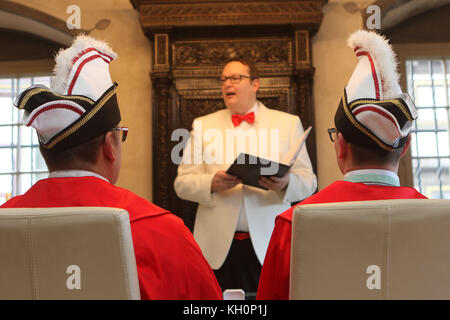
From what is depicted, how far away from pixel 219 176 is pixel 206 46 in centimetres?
158

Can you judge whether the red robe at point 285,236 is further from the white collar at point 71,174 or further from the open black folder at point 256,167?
the open black folder at point 256,167

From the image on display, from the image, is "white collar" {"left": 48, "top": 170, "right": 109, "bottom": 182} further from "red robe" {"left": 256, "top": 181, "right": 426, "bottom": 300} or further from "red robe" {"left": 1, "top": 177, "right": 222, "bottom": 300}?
"red robe" {"left": 256, "top": 181, "right": 426, "bottom": 300}

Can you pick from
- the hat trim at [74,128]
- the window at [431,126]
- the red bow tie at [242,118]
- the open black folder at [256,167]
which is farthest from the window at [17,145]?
the hat trim at [74,128]

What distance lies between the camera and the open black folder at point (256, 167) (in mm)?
2912

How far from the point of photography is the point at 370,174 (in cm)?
170

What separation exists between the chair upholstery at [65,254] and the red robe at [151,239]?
0.27 metres

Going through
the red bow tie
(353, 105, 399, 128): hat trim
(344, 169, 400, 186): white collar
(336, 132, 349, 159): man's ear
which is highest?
the red bow tie

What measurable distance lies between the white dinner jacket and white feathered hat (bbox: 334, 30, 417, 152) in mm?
1455

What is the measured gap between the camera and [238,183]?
127 inches

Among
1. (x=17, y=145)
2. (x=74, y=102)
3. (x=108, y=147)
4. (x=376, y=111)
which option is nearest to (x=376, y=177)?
(x=376, y=111)

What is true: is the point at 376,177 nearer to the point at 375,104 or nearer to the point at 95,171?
the point at 375,104

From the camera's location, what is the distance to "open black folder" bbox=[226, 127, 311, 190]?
2912 millimetres

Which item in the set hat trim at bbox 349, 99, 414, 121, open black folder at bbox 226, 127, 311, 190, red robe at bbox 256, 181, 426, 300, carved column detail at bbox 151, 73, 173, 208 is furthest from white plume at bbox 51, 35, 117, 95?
carved column detail at bbox 151, 73, 173, 208

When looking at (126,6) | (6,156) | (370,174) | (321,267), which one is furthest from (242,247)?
(6,156)
